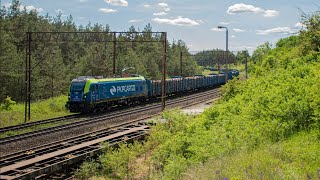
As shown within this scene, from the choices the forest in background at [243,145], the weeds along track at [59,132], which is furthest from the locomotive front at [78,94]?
the forest in background at [243,145]

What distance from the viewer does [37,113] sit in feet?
105

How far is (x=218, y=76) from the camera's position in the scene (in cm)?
6800

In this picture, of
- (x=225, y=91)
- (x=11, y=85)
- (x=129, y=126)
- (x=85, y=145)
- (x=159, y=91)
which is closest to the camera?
(x=85, y=145)

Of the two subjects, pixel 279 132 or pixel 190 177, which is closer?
pixel 190 177

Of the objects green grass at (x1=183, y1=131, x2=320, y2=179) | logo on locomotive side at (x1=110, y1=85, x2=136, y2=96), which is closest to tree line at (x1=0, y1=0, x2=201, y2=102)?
logo on locomotive side at (x1=110, y1=85, x2=136, y2=96)

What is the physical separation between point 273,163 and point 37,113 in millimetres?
26775

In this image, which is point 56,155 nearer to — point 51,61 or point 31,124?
point 31,124

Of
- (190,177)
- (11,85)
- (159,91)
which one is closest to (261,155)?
(190,177)

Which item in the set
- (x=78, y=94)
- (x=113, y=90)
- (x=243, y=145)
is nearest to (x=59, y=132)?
(x=78, y=94)

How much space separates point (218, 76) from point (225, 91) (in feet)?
139

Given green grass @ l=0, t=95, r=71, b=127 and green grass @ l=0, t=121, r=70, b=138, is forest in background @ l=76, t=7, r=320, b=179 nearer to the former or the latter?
green grass @ l=0, t=121, r=70, b=138

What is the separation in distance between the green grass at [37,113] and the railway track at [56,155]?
30.6 feet

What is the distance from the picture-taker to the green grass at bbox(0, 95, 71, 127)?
28084mm

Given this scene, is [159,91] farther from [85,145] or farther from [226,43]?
[85,145]
